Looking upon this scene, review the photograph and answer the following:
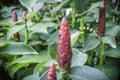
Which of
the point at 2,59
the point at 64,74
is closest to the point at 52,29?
the point at 2,59

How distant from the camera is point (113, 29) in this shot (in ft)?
3.62

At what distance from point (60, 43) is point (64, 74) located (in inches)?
3.6

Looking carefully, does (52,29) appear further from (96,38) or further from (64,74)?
(64,74)

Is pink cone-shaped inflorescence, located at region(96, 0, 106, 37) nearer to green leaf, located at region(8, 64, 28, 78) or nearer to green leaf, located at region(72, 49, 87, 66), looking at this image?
green leaf, located at region(72, 49, 87, 66)

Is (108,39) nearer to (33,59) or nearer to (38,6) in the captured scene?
(33,59)

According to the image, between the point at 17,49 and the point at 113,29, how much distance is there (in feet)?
1.14

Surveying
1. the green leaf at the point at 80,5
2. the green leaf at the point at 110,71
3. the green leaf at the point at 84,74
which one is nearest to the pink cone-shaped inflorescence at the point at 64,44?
the green leaf at the point at 84,74

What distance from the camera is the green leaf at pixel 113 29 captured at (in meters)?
1.08

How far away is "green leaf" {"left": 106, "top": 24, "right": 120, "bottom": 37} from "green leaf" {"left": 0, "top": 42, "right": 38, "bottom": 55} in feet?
0.93

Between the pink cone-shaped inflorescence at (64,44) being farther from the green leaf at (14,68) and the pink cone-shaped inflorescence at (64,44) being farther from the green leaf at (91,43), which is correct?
the green leaf at (14,68)

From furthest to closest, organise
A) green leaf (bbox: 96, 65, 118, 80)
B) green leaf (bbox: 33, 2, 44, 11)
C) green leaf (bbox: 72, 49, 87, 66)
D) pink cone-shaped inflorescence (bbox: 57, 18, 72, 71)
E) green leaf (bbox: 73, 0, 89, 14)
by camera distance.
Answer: green leaf (bbox: 33, 2, 44, 11) < green leaf (bbox: 96, 65, 118, 80) < green leaf (bbox: 73, 0, 89, 14) < green leaf (bbox: 72, 49, 87, 66) < pink cone-shaped inflorescence (bbox: 57, 18, 72, 71)

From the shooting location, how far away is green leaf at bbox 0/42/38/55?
3.31 ft

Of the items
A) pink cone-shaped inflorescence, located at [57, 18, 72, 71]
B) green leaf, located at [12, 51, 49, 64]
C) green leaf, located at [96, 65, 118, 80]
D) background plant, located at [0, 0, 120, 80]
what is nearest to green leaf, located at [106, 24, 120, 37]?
background plant, located at [0, 0, 120, 80]

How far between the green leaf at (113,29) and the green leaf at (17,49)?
0.93ft
